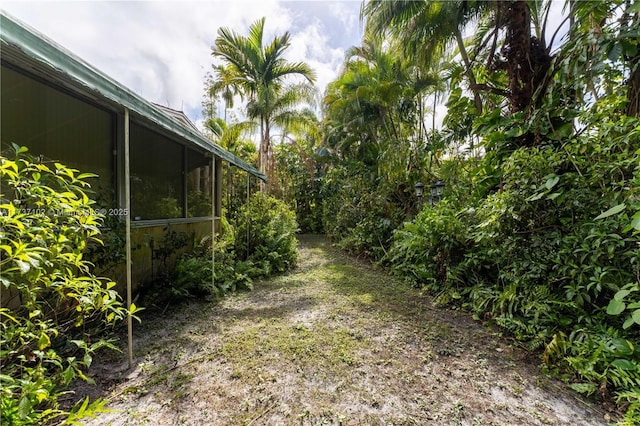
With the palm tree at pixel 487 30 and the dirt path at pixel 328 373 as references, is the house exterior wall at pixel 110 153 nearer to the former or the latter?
the dirt path at pixel 328 373

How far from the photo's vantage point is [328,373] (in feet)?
7.06

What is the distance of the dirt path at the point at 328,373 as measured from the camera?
68.0 inches

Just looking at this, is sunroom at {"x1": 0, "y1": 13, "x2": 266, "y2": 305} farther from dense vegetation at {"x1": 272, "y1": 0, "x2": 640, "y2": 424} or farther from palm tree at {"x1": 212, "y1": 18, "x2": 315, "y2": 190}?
palm tree at {"x1": 212, "y1": 18, "x2": 315, "y2": 190}

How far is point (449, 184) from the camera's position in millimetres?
5105

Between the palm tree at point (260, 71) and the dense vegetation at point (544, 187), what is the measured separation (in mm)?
4301

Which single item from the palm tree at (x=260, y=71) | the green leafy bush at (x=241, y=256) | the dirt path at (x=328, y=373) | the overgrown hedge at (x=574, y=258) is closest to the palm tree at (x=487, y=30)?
the overgrown hedge at (x=574, y=258)

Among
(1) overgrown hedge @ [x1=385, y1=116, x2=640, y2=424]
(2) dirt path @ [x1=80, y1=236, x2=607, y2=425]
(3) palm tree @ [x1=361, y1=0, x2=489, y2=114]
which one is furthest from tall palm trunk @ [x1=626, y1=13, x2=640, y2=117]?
(2) dirt path @ [x1=80, y1=236, x2=607, y2=425]

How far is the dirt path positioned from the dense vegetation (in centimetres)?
43

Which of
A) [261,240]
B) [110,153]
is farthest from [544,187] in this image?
[110,153]

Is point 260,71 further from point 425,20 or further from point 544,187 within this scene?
point 544,187

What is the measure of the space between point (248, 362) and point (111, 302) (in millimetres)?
1206

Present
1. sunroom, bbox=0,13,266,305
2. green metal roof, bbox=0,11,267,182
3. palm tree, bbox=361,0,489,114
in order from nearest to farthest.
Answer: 1. green metal roof, bbox=0,11,267,182
2. sunroom, bbox=0,13,266,305
3. palm tree, bbox=361,0,489,114

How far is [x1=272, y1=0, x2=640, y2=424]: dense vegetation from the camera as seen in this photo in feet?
7.07

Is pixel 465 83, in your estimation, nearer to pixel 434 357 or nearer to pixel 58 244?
pixel 434 357
